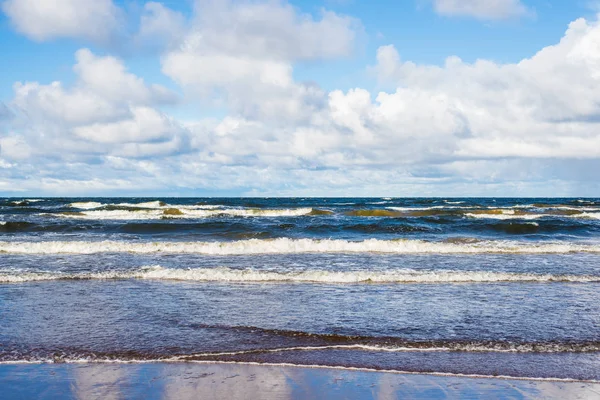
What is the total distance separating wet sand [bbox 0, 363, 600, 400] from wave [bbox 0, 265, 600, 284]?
6692 mm

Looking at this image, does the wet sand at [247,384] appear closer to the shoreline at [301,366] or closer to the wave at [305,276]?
the shoreline at [301,366]

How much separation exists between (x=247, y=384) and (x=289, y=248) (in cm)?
1446

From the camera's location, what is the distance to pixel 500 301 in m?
10.5

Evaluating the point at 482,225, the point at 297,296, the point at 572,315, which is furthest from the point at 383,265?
the point at 482,225

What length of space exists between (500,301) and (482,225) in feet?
71.9

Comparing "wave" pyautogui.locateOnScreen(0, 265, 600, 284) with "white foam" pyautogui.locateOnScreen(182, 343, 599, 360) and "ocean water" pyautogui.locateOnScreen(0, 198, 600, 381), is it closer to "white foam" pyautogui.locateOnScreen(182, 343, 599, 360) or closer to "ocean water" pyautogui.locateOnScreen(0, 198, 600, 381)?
"ocean water" pyautogui.locateOnScreen(0, 198, 600, 381)

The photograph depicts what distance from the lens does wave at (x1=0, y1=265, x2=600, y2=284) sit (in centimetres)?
1302

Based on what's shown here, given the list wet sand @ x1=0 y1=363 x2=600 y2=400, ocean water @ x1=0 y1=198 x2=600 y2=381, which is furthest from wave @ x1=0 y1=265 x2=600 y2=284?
wet sand @ x1=0 y1=363 x2=600 y2=400

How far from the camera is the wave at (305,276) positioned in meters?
13.0

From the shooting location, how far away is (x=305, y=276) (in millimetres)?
13406

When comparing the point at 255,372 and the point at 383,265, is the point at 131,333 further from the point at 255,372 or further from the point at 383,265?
the point at 383,265

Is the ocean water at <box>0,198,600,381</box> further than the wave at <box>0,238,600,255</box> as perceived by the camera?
No

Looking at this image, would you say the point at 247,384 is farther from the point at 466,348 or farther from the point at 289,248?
the point at 289,248

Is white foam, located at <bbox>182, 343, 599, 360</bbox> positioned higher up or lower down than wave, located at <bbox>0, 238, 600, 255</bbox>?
lower down
